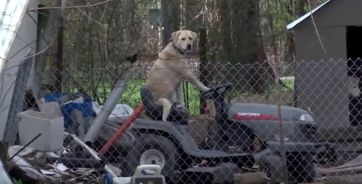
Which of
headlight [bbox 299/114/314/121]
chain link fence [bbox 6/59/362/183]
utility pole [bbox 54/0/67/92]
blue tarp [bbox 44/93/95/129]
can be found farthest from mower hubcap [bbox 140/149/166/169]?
utility pole [bbox 54/0/67/92]

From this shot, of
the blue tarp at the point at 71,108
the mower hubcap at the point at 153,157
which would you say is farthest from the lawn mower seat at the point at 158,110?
the blue tarp at the point at 71,108

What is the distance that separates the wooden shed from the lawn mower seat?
2636mm

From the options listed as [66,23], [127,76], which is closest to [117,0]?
[66,23]

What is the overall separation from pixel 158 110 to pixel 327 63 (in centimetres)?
350

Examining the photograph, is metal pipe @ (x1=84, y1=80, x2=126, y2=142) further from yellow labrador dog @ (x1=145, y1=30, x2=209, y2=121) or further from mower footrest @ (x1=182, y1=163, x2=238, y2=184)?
mower footrest @ (x1=182, y1=163, x2=238, y2=184)

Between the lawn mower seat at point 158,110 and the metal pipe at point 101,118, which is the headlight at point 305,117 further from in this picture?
the metal pipe at point 101,118

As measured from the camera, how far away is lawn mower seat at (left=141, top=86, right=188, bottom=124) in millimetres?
9188

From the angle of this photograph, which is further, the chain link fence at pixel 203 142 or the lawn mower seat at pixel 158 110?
the lawn mower seat at pixel 158 110

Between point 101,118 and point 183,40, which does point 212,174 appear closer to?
point 101,118

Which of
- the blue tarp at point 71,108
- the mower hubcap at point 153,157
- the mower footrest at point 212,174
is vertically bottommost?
the mower footrest at point 212,174

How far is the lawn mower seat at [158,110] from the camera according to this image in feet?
30.1

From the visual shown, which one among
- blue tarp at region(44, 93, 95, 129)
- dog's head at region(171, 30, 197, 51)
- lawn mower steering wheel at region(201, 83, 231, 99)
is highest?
dog's head at region(171, 30, 197, 51)

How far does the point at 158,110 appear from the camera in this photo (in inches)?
364

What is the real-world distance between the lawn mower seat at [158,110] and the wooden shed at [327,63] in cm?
264
